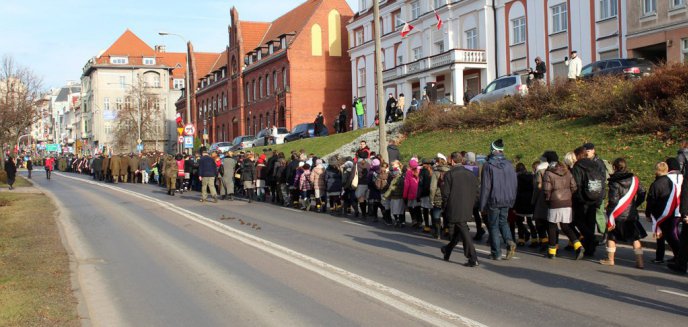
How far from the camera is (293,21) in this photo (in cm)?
7081

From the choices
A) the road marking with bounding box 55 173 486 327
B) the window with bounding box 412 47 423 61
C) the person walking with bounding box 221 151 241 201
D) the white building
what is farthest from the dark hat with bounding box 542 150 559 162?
the window with bounding box 412 47 423 61

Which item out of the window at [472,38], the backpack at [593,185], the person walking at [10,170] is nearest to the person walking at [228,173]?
the backpack at [593,185]

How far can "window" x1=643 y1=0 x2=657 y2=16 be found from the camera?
32.8 m

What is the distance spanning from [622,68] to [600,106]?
398cm

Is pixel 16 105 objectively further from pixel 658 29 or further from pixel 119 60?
pixel 119 60

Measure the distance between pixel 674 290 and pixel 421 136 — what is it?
830 inches

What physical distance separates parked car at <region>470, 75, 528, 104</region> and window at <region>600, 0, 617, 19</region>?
813cm

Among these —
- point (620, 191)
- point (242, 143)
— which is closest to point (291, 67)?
point (242, 143)

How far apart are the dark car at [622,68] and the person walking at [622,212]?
14.8 metres

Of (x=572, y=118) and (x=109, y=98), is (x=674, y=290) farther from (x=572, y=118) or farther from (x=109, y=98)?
(x=109, y=98)

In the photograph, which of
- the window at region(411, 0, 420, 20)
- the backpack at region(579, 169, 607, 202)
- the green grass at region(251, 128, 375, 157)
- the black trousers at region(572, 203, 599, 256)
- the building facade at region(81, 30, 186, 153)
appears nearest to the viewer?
the backpack at region(579, 169, 607, 202)

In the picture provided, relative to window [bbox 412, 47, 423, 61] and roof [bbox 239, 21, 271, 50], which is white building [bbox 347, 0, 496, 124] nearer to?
window [bbox 412, 47, 423, 61]

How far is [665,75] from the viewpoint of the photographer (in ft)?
65.5

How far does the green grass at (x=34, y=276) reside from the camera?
7385mm
